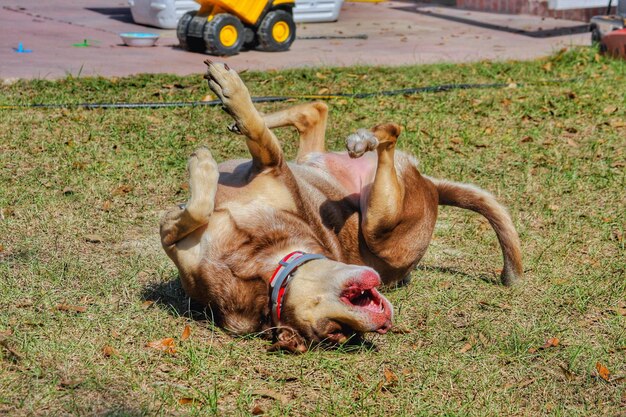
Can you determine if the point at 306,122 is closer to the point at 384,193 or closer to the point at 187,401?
the point at 384,193

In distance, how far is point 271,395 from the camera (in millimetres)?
3816

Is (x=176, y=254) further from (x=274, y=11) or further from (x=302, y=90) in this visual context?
(x=274, y=11)

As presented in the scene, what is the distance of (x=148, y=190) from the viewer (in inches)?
255

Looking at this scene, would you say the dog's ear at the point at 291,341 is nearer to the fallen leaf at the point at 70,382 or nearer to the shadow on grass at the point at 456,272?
the fallen leaf at the point at 70,382

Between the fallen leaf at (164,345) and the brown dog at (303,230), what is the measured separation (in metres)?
0.30

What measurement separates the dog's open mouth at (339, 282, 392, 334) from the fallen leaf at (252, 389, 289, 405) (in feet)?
1.61

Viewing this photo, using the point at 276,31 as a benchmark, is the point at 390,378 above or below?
below

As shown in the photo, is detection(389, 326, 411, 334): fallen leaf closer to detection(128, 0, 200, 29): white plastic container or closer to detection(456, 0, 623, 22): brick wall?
detection(128, 0, 200, 29): white plastic container

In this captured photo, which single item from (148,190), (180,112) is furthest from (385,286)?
(180,112)

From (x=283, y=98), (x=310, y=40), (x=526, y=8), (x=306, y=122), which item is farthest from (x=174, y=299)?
(x=526, y=8)

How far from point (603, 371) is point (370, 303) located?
1166 millimetres

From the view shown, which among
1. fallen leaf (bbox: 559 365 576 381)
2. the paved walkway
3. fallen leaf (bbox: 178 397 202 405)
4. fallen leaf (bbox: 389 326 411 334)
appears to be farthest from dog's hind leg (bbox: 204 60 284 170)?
the paved walkway

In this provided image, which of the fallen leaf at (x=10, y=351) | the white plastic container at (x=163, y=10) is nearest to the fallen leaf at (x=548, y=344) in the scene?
the fallen leaf at (x=10, y=351)

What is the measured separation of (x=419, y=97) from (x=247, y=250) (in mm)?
4971
